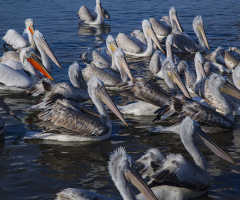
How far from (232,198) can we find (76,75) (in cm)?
417

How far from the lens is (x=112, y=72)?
8672mm

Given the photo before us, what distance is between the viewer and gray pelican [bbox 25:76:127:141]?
590cm

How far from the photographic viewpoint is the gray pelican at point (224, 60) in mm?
9562

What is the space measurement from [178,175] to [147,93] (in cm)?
278

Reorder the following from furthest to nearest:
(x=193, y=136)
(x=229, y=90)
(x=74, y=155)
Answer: (x=229, y=90)
(x=74, y=155)
(x=193, y=136)

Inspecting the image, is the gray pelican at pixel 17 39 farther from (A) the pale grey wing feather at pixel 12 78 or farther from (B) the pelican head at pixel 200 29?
(B) the pelican head at pixel 200 29

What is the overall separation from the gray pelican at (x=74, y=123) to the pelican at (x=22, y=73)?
2270 mm

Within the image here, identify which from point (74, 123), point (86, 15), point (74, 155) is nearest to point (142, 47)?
point (86, 15)

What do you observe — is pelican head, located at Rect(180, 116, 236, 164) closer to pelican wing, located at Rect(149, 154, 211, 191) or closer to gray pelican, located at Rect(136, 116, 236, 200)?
gray pelican, located at Rect(136, 116, 236, 200)

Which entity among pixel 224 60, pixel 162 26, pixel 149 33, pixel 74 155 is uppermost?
pixel 149 33

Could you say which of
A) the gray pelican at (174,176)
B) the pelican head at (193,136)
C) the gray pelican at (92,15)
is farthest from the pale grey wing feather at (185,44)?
the gray pelican at (174,176)

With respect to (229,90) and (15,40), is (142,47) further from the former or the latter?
(229,90)

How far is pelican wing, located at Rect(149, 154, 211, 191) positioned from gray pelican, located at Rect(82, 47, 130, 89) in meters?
4.15

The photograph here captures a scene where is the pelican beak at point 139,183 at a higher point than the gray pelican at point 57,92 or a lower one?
higher
